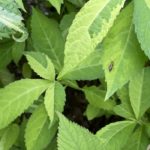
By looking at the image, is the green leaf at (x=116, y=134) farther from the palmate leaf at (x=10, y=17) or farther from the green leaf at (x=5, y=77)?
the green leaf at (x=5, y=77)

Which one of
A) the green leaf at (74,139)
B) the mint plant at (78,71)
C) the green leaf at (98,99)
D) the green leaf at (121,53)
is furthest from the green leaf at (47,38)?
the green leaf at (74,139)

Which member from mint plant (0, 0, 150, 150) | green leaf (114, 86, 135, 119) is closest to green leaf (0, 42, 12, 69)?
mint plant (0, 0, 150, 150)

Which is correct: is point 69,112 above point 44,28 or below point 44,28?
below

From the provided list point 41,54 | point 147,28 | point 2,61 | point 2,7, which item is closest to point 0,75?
point 2,61

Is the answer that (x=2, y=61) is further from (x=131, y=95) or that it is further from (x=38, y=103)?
(x=131, y=95)

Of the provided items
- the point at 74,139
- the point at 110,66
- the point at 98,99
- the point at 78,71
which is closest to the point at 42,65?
the point at 78,71

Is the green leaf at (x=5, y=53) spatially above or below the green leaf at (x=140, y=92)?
above

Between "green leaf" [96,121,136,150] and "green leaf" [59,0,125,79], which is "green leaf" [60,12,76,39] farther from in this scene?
"green leaf" [59,0,125,79]
